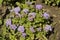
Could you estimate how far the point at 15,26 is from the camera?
3789 millimetres

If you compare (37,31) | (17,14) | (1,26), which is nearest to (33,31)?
(37,31)

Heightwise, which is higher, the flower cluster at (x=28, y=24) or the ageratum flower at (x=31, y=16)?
the ageratum flower at (x=31, y=16)

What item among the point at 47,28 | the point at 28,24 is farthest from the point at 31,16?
the point at 47,28

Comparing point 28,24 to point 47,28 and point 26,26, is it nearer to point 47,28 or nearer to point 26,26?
point 26,26

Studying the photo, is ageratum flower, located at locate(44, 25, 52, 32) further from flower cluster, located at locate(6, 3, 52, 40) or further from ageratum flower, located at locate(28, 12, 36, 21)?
ageratum flower, located at locate(28, 12, 36, 21)

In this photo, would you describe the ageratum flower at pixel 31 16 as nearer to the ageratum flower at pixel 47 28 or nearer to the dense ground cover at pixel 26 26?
the dense ground cover at pixel 26 26

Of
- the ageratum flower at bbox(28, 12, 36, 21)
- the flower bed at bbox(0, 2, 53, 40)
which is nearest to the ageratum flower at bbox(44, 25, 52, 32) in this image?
the flower bed at bbox(0, 2, 53, 40)

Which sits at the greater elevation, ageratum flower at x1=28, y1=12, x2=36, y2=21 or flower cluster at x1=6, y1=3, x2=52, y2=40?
ageratum flower at x1=28, y1=12, x2=36, y2=21

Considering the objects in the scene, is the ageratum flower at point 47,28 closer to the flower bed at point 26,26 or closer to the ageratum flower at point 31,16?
the flower bed at point 26,26

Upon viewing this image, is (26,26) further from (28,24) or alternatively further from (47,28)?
(47,28)

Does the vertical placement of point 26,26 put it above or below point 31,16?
below

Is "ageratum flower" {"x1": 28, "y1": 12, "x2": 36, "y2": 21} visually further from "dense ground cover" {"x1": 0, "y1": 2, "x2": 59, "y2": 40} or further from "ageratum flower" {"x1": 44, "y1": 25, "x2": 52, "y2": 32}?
"ageratum flower" {"x1": 44, "y1": 25, "x2": 52, "y2": 32}

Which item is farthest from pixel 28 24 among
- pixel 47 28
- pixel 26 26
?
pixel 47 28

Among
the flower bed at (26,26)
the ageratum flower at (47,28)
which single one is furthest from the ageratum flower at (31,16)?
the ageratum flower at (47,28)
